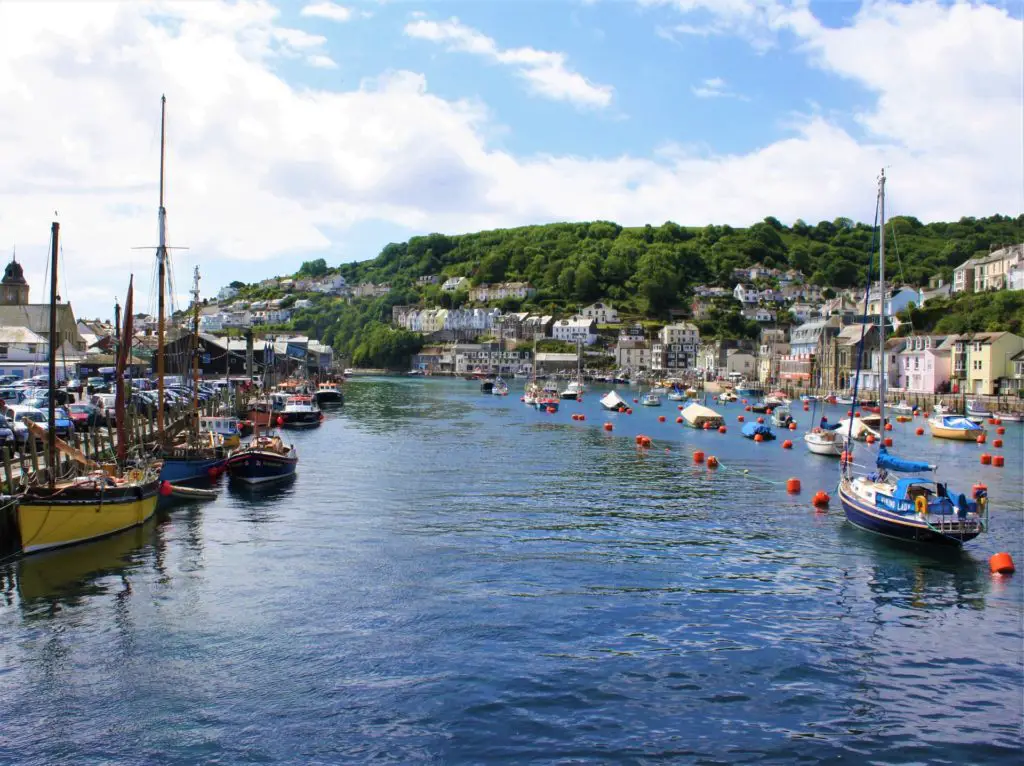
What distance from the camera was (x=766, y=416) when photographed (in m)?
96.4

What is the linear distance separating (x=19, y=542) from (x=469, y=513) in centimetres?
1667

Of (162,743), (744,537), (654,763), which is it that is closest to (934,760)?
(654,763)

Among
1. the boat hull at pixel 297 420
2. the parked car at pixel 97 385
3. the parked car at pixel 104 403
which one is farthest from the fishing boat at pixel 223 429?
the parked car at pixel 97 385

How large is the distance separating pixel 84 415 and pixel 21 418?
6.78m

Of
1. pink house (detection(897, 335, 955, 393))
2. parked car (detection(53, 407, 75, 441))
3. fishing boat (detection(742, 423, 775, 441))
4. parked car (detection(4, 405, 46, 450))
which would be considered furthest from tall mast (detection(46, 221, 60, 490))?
pink house (detection(897, 335, 955, 393))

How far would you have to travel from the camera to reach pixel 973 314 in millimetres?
122062

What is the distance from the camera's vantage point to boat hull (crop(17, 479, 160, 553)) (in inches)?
1039

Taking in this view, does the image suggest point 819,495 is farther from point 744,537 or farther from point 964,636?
point 964,636

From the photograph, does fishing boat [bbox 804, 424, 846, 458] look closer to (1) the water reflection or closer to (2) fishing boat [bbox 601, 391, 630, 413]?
(2) fishing boat [bbox 601, 391, 630, 413]

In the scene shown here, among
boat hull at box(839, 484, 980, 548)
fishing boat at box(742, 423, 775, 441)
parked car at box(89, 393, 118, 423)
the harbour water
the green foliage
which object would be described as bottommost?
the harbour water

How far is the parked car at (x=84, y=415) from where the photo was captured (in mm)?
47656

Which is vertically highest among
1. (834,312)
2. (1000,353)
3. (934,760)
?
(834,312)

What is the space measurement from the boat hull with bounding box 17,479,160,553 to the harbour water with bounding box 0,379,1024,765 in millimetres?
805

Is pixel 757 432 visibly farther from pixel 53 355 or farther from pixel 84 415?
pixel 53 355
